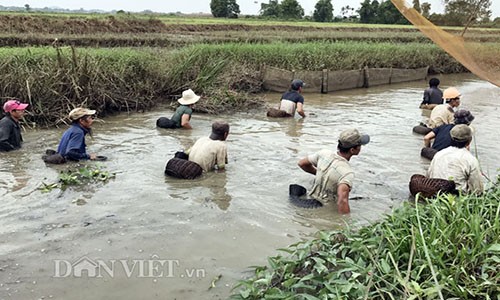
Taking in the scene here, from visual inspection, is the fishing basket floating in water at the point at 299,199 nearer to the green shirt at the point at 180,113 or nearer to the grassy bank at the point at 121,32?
the green shirt at the point at 180,113

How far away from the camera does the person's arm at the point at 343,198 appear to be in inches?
208

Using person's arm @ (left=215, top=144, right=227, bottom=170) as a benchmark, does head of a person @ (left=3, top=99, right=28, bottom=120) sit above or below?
above

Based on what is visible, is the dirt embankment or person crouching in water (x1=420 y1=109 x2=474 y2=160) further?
the dirt embankment

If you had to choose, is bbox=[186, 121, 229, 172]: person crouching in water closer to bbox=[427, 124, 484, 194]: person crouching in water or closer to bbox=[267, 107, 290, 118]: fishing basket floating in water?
bbox=[427, 124, 484, 194]: person crouching in water

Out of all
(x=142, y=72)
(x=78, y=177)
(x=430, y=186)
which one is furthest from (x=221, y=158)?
(x=142, y=72)

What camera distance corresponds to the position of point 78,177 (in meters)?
6.27

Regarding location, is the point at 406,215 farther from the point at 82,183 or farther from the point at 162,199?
Result: the point at 82,183

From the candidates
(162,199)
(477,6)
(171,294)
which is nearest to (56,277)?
(171,294)

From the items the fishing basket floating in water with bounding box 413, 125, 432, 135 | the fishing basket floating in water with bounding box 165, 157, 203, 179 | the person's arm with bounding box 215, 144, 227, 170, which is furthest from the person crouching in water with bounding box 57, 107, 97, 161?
the fishing basket floating in water with bounding box 413, 125, 432, 135

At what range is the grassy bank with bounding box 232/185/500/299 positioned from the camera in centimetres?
288

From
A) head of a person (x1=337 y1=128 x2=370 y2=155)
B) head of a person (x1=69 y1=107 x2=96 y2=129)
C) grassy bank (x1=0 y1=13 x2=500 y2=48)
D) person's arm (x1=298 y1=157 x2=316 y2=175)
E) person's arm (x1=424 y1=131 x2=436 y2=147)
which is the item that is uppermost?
grassy bank (x1=0 y1=13 x2=500 y2=48)

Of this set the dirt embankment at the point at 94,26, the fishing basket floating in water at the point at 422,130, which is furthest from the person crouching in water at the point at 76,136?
the dirt embankment at the point at 94,26

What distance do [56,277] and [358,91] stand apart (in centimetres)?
1362

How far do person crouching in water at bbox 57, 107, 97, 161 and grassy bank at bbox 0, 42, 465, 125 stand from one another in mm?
2743
